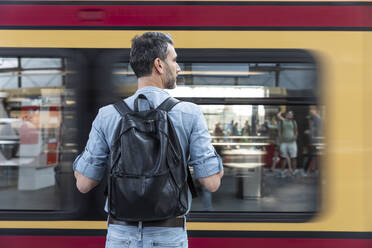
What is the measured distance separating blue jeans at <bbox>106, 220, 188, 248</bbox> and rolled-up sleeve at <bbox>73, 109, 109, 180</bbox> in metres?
0.24

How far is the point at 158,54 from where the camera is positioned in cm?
174

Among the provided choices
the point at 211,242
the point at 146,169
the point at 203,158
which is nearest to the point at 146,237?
the point at 146,169

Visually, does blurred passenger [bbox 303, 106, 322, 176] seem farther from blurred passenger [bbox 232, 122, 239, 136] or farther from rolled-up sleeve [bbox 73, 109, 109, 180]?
rolled-up sleeve [bbox 73, 109, 109, 180]

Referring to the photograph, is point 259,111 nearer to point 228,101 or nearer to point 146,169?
point 228,101

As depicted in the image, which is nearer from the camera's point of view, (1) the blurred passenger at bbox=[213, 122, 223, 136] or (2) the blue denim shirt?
(2) the blue denim shirt

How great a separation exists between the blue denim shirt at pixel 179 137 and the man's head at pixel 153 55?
7 cm

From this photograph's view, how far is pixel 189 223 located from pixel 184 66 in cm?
111

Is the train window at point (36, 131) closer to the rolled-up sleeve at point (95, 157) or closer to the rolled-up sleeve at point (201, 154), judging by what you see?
the rolled-up sleeve at point (95, 157)

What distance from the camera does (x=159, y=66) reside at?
5.76ft

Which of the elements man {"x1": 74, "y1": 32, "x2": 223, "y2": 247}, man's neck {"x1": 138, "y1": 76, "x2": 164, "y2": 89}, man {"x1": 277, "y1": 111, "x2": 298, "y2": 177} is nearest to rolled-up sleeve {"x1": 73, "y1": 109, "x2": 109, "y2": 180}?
man {"x1": 74, "y1": 32, "x2": 223, "y2": 247}

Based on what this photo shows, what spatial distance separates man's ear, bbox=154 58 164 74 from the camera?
1.74m

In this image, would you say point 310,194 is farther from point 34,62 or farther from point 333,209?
point 34,62

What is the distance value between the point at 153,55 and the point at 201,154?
0.44 metres

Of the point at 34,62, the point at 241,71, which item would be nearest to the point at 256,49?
the point at 241,71
